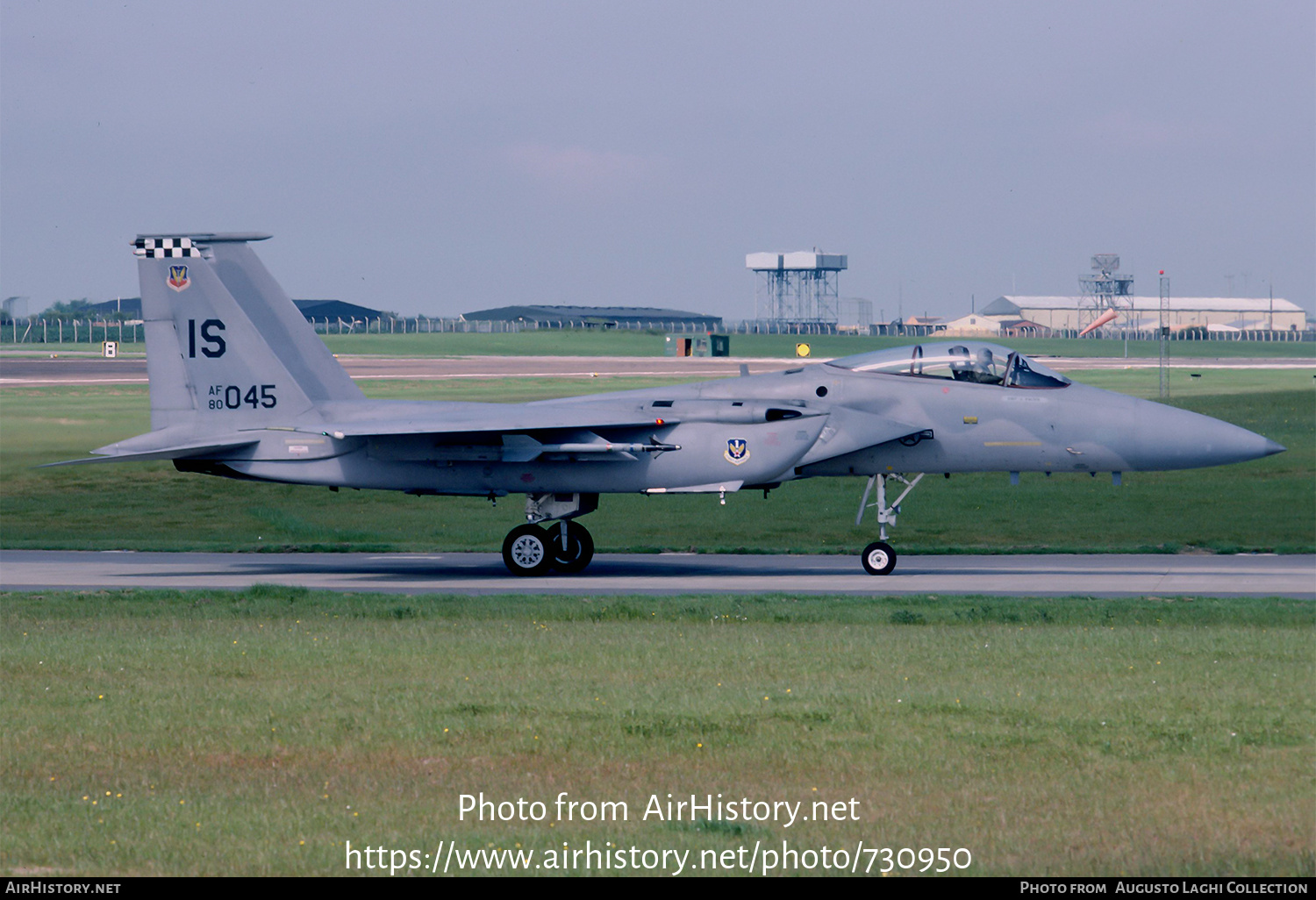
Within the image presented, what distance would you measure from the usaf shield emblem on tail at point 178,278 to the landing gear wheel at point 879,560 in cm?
1159

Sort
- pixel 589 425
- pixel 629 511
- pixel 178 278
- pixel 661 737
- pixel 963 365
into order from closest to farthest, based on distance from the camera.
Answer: pixel 661 737 < pixel 589 425 < pixel 963 365 < pixel 178 278 < pixel 629 511

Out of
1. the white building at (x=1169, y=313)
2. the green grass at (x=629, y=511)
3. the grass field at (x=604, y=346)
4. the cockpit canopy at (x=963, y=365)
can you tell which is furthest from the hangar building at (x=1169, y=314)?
the cockpit canopy at (x=963, y=365)

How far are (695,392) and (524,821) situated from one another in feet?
47.8

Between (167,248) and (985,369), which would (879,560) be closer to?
(985,369)

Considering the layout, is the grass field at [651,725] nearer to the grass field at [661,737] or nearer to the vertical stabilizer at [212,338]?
the grass field at [661,737]

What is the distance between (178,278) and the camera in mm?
21828

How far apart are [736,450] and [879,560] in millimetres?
2709

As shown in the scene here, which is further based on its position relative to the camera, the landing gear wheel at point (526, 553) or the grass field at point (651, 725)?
the landing gear wheel at point (526, 553)

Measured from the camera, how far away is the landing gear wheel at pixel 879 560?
2041 cm

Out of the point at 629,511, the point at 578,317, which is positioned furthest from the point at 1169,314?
the point at 629,511

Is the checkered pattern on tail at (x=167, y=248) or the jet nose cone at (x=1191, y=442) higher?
the checkered pattern on tail at (x=167, y=248)

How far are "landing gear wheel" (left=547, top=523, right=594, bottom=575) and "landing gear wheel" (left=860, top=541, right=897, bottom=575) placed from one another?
171 inches

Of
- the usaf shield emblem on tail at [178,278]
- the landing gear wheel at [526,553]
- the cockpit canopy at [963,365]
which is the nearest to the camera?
the cockpit canopy at [963,365]

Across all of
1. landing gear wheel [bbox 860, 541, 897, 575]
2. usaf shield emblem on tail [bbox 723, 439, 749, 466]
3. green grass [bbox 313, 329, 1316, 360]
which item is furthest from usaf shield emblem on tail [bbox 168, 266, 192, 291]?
green grass [bbox 313, 329, 1316, 360]
